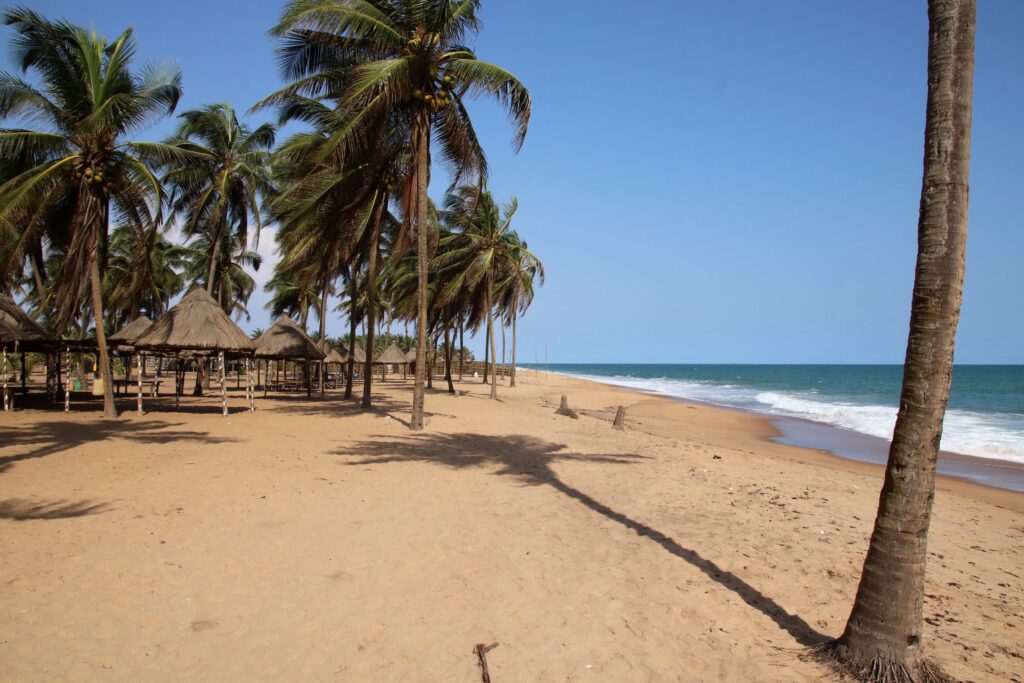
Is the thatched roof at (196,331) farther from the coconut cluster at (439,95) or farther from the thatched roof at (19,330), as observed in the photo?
the coconut cluster at (439,95)

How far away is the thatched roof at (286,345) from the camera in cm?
2159

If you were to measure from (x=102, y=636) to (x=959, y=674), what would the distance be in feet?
16.4

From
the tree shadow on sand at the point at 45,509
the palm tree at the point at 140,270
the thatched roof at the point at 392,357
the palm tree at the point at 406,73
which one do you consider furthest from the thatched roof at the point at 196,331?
the thatched roof at the point at 392,357

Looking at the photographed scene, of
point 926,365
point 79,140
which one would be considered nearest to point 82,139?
point 79,140

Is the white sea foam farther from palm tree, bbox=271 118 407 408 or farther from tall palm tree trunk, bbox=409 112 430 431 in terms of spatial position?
palm tree, bbox=271 118 407 408

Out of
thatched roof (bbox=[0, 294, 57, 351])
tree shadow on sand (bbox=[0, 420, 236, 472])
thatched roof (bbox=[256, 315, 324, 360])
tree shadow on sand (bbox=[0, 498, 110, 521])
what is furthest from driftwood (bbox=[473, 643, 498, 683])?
thatched roof (bbox=[256, 315, 324, 360])

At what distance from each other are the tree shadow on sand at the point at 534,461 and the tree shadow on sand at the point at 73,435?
3.37 metres

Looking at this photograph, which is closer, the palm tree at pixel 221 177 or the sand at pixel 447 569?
the sand at pixel 447 569

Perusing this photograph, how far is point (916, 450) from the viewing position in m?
3.25

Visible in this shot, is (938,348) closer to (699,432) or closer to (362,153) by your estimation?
(362,153)

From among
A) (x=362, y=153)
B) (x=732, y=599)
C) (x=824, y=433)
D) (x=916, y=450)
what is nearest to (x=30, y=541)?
(x=732, y=599)

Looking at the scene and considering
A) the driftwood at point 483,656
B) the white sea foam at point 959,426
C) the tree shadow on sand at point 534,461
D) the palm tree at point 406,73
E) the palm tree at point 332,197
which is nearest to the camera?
the driftwood at point 483,656

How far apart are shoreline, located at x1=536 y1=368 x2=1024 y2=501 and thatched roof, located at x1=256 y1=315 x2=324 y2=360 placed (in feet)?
52.1

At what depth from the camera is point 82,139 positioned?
12.6 m
